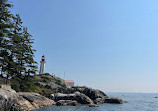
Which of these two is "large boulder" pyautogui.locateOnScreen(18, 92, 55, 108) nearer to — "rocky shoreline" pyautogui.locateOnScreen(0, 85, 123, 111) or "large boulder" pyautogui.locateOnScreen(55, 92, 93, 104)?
"rocky shoreline" pyautogui.locateOnScreen(0, 85, 123, 111)

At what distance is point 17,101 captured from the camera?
24.7 m

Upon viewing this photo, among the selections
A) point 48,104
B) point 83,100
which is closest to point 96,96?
point 83,100

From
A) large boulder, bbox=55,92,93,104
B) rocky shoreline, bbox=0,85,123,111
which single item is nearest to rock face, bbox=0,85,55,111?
rocky shoreline, bbox=0,85,123,111

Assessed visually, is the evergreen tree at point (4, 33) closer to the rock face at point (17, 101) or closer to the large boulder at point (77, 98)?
the rock face at point (17, 101)

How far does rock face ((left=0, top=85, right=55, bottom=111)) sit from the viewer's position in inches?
779

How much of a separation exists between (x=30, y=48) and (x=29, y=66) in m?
4.87

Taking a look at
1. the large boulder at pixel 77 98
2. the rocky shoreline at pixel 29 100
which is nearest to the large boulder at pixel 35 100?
the rocky shoreline at pixel 29 100

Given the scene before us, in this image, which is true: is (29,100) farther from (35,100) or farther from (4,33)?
(4,33)

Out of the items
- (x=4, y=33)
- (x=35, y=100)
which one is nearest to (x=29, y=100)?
(x=35, y=100)

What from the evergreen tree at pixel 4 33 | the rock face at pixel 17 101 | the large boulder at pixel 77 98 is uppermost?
the evergreen tree at pixel 4 33

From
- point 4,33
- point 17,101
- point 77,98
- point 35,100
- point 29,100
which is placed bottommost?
point 77,98

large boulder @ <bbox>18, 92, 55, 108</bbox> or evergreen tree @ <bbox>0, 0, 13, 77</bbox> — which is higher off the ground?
evergreen tree @ <bbox>0, 0, 13, 77</bbox>

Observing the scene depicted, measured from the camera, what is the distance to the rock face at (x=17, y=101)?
65.0ft

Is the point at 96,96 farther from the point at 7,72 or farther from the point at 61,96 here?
the point at 7,72
